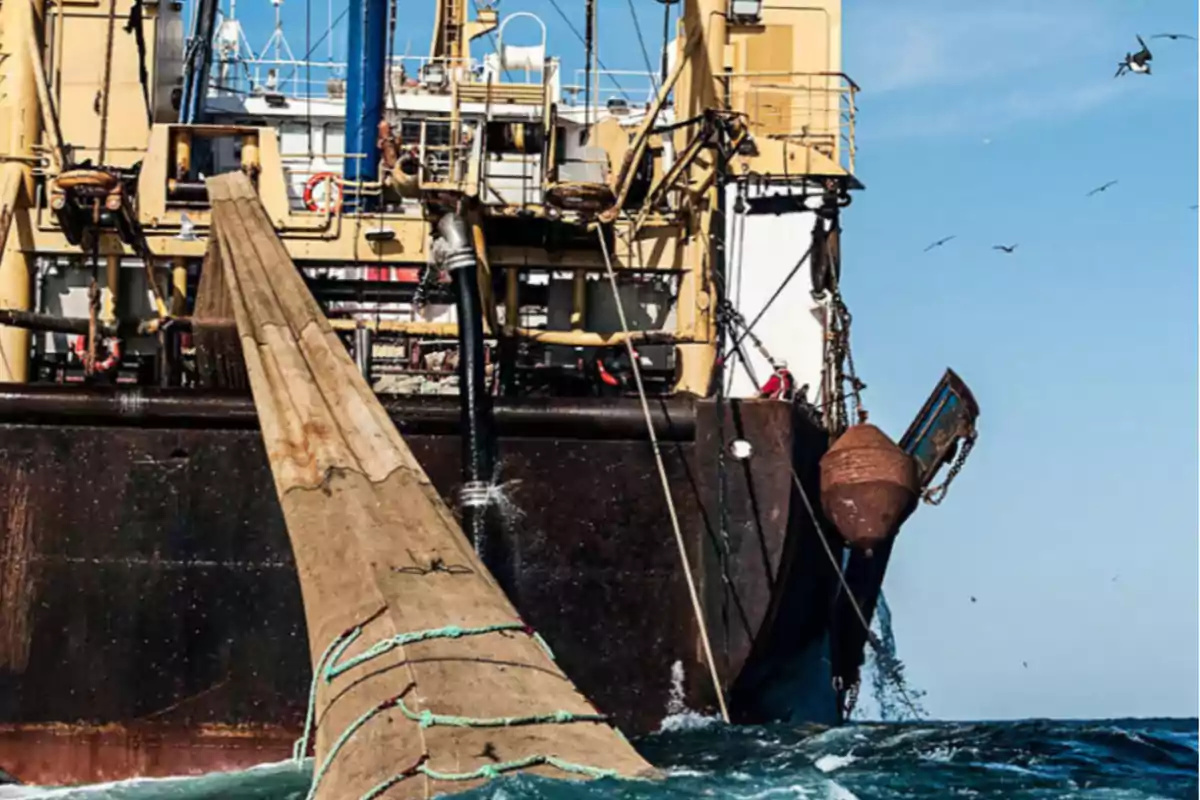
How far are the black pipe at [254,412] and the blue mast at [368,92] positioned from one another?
5.36 meters

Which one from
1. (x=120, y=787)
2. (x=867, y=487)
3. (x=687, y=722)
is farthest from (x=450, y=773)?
(x=867, y=487)

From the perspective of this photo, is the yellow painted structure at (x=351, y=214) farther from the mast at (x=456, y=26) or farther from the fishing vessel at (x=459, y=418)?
the mast at (x=456, y=26)

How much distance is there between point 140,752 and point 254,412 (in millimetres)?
2440

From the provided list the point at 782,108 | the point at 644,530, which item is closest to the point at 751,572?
the point at 644,530

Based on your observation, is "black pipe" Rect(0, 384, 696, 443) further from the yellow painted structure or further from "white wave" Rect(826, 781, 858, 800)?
"white wave" Rect(826, 781, 858, 800)

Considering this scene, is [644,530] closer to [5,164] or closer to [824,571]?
[824,571]

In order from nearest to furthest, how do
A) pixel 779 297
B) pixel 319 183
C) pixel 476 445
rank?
pixel 476 445, pixel 319 183, pixel 779 297

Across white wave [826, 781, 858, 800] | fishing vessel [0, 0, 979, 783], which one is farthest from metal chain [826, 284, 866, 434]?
white wave [826, 781, 858, 800]

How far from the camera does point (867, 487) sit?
13.5m

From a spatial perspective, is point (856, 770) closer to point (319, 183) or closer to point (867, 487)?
point (867, 487)

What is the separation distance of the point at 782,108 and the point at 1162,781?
10.9 meters

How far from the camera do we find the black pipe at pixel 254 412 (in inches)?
524

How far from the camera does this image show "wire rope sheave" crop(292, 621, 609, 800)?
8469mm

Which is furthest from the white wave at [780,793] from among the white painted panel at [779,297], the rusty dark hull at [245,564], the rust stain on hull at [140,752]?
the white painted panel at [779,297]
